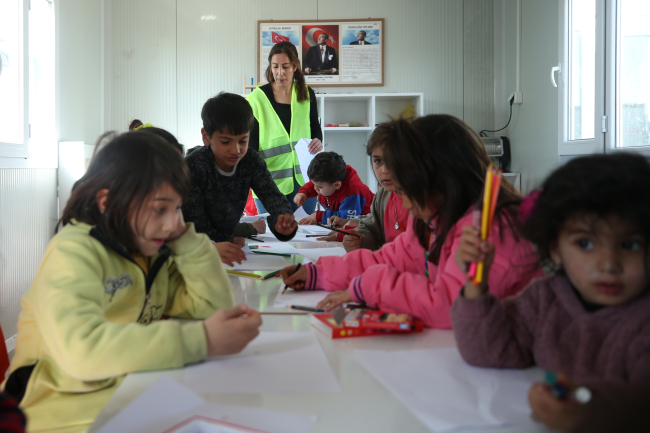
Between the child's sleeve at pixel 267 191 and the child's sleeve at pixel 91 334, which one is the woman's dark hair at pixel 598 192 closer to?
the child's sleeve at pixel 91 334

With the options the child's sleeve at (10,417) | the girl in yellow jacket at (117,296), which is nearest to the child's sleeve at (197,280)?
the girl in yellow jacket at (117,296)

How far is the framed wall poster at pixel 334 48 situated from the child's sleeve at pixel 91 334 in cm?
418

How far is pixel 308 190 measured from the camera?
3.23m

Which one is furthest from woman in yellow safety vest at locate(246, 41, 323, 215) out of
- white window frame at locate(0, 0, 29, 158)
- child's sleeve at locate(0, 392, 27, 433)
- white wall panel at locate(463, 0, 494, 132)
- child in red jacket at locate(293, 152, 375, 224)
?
child's sleeve at locate(0, 392, 27, 433)

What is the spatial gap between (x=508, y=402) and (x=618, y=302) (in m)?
0.18

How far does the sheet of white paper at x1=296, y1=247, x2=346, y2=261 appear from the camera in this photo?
1.70m

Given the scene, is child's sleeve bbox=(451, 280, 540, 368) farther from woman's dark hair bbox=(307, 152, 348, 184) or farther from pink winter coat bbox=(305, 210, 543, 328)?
woman's dark hair bbox=(307, 152, 348, 184)

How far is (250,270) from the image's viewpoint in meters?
1.42

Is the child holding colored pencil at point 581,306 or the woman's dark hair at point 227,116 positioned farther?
the woman's dark hair at point 227,116

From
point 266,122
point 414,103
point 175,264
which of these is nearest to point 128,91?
point 266,122

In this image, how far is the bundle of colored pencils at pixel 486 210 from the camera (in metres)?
0.60

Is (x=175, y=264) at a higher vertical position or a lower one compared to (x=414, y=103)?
lower

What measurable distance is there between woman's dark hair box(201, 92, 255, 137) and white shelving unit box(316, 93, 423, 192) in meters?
2.76

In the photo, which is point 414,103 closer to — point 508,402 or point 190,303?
point 190,303
